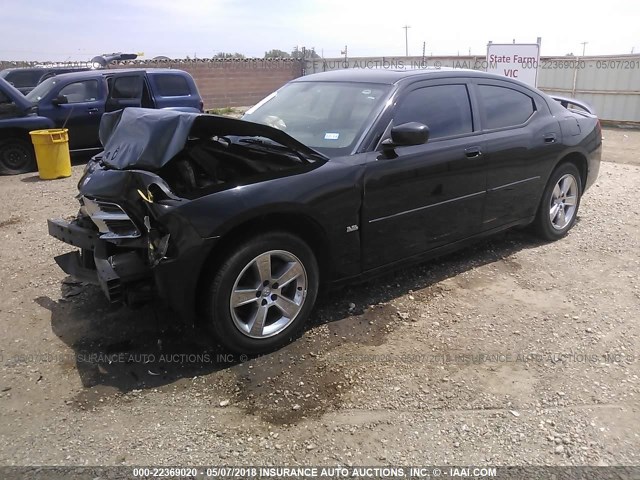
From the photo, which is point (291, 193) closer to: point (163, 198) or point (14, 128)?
point (163, 198)

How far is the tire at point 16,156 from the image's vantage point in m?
9.55

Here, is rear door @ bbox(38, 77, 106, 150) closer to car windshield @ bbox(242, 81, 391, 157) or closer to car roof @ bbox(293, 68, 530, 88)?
car windshield @ bbox(242, 81, 391, 157)

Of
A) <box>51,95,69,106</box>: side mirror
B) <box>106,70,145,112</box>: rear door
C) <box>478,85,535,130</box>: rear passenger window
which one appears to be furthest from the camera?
<box>106,70,145,112</box>: rear door

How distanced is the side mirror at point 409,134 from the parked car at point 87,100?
6.64m

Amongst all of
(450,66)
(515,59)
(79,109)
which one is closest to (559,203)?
(79,109)

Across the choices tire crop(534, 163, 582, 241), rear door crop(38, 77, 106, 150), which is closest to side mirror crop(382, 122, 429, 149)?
tire crop(534, 163, 582, 241)

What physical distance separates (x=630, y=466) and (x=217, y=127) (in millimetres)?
2865

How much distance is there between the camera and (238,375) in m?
3.27

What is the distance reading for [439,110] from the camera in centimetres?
433

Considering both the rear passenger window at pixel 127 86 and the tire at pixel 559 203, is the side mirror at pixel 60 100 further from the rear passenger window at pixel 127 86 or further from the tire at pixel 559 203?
the tire at pixel 559 203

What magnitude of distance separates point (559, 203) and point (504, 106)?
4.40ft

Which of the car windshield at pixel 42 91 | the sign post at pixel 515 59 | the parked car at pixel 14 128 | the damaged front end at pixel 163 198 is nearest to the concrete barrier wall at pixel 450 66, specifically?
the sign post at pixel 515 59

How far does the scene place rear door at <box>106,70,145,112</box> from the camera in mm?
10961

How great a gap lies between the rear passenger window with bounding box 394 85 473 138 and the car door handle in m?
0.16
